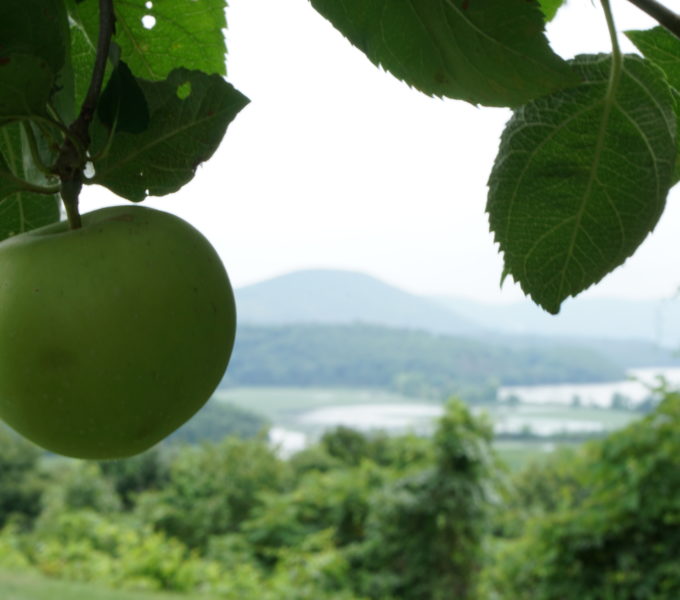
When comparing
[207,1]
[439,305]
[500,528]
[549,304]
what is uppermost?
[439,305]

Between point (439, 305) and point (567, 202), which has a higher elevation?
point (439, 305)

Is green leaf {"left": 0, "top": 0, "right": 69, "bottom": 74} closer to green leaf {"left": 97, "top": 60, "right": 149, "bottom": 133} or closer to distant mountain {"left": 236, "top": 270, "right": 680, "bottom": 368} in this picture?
green leaf {"left": 97, "top": 60, "right": 149, "bottom": 133}

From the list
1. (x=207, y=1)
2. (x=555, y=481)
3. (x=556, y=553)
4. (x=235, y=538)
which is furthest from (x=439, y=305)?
(x=207, y=1)

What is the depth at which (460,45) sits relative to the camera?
1.14ft

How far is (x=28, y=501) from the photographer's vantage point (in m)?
11.8

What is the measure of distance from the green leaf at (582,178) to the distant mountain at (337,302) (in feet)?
91.9

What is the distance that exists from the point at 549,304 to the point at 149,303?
0.21 metres

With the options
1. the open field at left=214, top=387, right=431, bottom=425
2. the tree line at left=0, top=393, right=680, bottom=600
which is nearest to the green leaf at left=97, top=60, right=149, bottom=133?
the tree line at left=0, top=393, right=680, bottom=600

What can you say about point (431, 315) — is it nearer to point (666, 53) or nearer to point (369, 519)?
point (369, 519)

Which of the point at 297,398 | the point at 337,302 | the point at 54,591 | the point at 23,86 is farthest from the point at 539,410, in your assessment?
the point at 23,86

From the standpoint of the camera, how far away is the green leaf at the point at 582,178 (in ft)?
1.36

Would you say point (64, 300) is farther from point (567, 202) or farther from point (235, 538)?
point (235, 538)

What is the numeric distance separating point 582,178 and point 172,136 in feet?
0.70

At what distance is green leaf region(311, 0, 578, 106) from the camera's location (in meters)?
0.34
